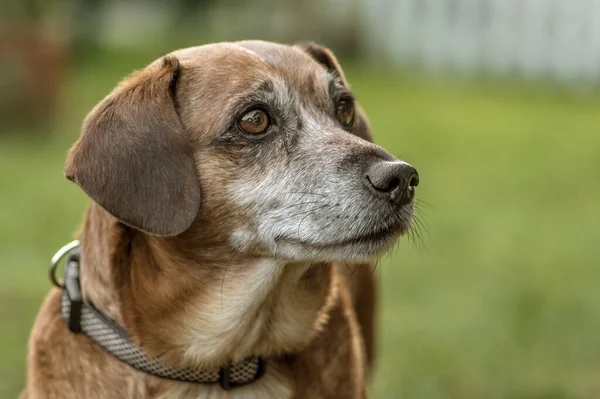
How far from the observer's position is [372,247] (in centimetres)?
350

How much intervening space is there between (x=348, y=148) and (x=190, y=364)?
0.95 metres

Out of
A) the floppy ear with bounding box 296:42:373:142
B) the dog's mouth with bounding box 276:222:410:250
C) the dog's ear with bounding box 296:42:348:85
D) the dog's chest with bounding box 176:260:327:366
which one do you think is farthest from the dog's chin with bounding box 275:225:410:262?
the dog's ear with bounding box 296:42:348:85

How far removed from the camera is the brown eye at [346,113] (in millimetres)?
3980

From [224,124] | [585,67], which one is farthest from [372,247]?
[585,67]

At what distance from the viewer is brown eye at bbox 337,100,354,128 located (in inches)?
157

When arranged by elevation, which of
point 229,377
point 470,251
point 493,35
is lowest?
point 493,35

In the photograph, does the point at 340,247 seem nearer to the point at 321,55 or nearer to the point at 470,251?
the point at 321,55

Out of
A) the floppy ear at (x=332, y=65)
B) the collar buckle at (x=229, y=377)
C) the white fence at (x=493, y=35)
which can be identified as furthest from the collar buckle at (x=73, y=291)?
the white fence at (x=493, y=35)

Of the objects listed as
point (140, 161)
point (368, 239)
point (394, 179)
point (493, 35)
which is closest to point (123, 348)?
point (140, 161)

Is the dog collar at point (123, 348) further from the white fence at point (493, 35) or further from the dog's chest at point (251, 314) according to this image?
the white fence at point (493, 35)

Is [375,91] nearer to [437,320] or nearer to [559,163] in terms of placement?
[559,163]

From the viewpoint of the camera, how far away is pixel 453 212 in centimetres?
936

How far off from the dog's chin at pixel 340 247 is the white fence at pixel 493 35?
53.9ft

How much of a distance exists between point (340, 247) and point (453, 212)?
236 inches
